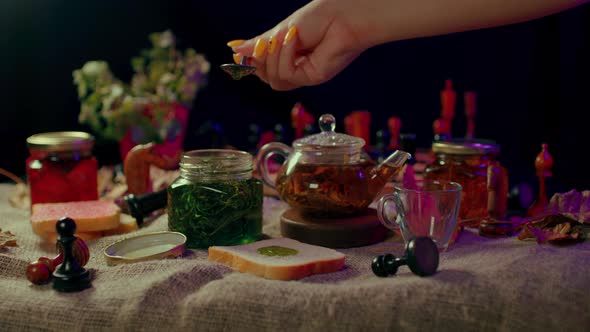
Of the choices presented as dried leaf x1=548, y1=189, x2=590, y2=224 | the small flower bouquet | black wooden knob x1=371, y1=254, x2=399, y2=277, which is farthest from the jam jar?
the small flower bouquet

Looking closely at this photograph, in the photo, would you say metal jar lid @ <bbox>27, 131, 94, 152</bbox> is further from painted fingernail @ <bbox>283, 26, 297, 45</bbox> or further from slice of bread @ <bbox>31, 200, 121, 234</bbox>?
painted fingernail @ <bbox>283, 26, 297, 45</bbox>

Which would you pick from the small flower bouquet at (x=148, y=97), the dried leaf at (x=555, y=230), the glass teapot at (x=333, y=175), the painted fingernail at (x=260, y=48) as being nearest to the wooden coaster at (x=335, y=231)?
the glass teapot at (x=333, y=175)

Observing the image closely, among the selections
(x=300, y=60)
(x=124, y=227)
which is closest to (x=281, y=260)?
(x=124, y=227)

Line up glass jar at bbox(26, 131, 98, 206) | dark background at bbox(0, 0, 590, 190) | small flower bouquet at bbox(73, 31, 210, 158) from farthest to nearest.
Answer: dark background at bbox(0, 0, 590, 190), small flower bouquet at bbox(73, 31, 210, 158), glass jar at bbox(26, 131, 98, 206)

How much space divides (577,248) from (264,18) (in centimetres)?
163

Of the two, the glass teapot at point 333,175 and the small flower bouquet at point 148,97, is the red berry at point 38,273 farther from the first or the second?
the small flower bouquet at point 148,97

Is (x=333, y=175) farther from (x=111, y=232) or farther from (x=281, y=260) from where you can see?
(x=111, y=232)

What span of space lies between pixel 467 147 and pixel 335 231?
0.33 meters

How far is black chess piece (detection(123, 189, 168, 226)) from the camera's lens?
1314 mm

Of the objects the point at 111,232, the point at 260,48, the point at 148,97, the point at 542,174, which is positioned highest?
the point at 260,48

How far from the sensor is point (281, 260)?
3.13 ft

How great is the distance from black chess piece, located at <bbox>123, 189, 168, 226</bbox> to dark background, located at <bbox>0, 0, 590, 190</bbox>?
3.60 ft

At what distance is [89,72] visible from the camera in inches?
79.1

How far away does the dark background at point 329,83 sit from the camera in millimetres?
2098
